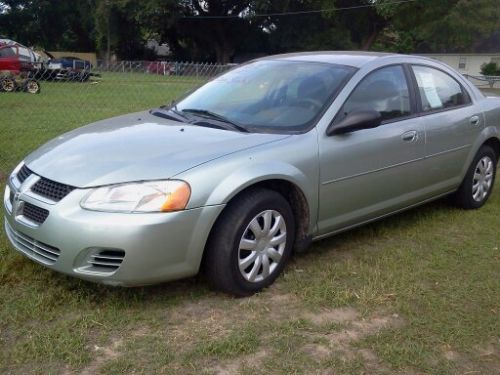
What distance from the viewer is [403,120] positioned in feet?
14.6

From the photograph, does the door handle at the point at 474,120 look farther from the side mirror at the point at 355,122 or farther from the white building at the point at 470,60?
the white building at the point at 470,60

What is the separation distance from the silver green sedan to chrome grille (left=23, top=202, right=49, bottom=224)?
0.01m

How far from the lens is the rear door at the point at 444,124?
4711 mm

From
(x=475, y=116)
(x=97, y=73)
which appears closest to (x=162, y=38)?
(x=97, y=73)

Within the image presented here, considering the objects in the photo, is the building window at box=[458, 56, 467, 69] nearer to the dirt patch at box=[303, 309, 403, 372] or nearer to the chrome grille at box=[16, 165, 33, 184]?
the dirt patch at box=[303, 309, 403, 372]

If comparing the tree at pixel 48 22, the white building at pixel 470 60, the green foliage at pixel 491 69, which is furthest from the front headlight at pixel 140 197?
the white building at pixel 470 60

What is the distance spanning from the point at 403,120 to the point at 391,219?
112cm

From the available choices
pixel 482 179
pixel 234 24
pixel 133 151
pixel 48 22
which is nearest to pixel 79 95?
pixel 482 179

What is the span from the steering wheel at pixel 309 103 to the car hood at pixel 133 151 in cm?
41

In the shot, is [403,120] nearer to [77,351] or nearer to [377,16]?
[77,351]

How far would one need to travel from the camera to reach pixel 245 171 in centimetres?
339

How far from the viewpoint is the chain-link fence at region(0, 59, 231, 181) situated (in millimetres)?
8625

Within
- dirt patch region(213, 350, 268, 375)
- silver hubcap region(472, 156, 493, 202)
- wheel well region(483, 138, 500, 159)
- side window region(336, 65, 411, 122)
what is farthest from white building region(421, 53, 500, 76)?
dirt patch region(213, 350, 268, 375)

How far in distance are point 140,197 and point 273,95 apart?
1.54 m
